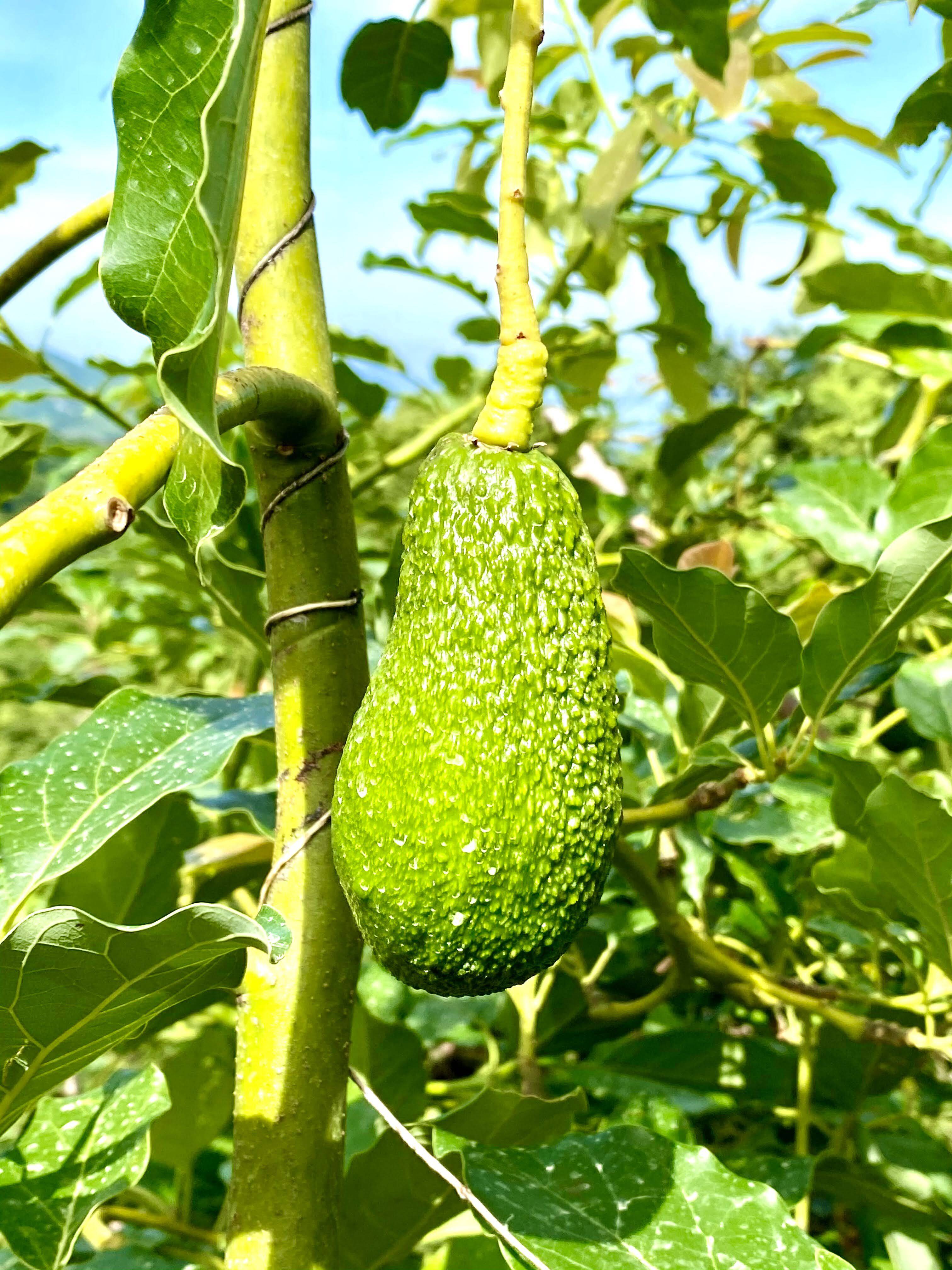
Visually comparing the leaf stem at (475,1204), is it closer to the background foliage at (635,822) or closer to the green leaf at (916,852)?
the background foliage at (635,822)

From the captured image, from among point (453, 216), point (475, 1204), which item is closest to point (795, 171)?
point (453, 216)

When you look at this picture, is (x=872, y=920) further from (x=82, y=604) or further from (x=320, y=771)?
(x=82, y=604)

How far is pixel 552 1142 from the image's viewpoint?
2.01 feet

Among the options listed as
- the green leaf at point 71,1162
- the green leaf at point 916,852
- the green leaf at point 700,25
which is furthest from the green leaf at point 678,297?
the green leaf at point 71,1162

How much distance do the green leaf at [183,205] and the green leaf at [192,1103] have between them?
2.52 ft

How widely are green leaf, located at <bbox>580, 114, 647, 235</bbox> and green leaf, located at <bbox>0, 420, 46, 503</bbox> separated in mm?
580

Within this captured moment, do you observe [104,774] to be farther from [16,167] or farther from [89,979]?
[16,167]

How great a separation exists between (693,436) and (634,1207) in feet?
3.25

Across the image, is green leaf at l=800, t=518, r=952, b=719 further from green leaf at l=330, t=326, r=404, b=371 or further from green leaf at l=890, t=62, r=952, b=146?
green leaf at l=330, t=326, r=404, b=371

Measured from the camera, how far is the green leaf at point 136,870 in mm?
789

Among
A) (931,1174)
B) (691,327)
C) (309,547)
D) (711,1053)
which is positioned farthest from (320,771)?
(691,327)

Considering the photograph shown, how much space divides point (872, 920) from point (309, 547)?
56 cm

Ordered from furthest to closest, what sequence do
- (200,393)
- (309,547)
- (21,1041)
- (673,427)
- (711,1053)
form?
(673,427)
(711,1053)
(309,547)
(21,1041)
(200,393)

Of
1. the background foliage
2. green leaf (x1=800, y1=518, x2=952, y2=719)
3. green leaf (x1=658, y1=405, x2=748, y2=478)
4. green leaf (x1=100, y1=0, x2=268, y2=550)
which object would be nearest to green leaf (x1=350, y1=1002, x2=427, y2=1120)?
the background foliage
